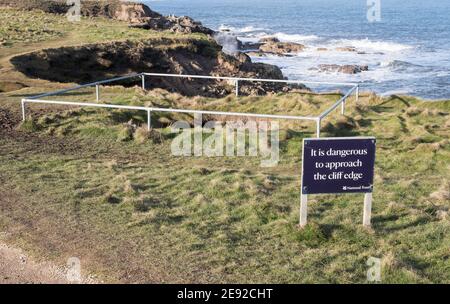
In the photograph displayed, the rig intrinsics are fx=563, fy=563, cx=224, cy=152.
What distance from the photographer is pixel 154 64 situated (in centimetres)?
3306

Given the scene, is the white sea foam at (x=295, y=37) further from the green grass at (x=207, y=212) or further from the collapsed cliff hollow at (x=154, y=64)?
the green grass at (x=207, y=212)

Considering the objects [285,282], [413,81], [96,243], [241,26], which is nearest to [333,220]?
[285,282]

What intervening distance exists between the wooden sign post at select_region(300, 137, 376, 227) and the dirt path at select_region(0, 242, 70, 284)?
3.52 m

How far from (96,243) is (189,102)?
13.5 metres

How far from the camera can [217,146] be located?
13461 mm

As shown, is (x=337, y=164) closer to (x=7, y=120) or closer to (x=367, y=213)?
(x=367, y=213)

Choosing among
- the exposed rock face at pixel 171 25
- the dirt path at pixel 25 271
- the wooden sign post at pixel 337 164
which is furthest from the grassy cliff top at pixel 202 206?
the exposed rock face at pixel 171 25

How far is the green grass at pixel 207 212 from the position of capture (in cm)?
709

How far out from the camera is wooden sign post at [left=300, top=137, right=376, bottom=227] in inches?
311

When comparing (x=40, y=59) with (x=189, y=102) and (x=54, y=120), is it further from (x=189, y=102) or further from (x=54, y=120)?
(x=54, y=120)

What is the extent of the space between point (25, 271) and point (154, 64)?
2701 cm

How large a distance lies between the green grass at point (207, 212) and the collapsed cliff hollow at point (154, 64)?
502 inches

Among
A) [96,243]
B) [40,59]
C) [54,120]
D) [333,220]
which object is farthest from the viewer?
[40,59]

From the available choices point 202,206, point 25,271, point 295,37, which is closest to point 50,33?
point 202,206
